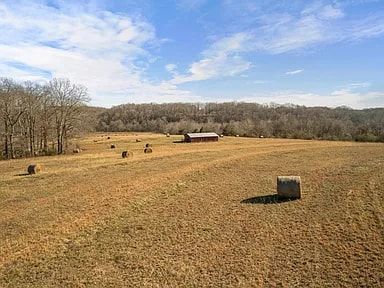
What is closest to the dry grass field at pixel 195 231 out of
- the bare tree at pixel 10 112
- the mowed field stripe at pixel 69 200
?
the mowed field stripe at pixel 69 200

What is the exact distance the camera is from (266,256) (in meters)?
14.4

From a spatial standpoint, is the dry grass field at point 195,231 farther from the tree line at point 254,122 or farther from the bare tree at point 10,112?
the tree line at point 254,122

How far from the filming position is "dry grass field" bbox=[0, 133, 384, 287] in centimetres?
1320

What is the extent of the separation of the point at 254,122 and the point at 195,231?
108695mm

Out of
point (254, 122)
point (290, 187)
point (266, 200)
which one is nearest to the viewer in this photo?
point (290, 187)

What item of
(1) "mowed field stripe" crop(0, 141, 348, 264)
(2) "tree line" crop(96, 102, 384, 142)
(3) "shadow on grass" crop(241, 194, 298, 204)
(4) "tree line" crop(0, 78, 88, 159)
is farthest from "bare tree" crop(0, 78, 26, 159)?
(2) "tree line" crop(96, 102, 384, 142)

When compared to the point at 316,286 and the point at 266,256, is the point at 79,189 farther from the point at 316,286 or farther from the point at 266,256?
the point at 316,286

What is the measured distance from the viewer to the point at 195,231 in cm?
1753

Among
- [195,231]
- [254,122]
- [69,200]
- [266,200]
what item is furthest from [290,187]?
[254,122]

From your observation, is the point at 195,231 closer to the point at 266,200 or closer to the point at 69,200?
the point at 266,200

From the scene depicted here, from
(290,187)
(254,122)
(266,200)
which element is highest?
(254,122)

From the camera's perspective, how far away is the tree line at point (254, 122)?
319 ft

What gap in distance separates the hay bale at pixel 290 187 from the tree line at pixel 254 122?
6245cm

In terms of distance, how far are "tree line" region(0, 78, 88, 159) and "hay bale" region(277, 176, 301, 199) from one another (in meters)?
47.8
